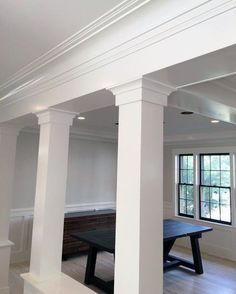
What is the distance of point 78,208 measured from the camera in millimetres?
5441

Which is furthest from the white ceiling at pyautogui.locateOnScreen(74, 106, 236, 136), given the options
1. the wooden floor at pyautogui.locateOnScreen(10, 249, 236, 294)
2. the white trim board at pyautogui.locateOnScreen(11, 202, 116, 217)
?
the wooden floor at pyautogui.locateOnScreen(10, 249, 236, 294)

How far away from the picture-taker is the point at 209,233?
5348 millimetres

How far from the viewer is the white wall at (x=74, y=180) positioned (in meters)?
4.60

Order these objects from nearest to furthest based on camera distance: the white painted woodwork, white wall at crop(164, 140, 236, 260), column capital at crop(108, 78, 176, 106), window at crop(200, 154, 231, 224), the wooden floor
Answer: the white painted woodwork
column capital at crop(108, 78, 176, 106)
the wooden floor
white wall at crop(164, 140, 236, 260)
window at crop(200, 154, 231, 224)

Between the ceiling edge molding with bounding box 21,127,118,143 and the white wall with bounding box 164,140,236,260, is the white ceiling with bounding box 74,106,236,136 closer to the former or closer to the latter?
the ceiling edge molding with bounding box 21,127,118,143

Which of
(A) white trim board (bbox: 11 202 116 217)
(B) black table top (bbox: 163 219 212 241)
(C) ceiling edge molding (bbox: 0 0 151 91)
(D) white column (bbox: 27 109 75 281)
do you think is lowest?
(B) black table top (bbox: 163 219 212 241)

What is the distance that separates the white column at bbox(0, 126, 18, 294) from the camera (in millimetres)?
3172

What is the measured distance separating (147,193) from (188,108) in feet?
3.28

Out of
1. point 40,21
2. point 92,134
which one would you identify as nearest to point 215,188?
point 92,134

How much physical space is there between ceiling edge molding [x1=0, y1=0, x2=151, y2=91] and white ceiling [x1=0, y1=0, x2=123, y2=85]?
0.03 m

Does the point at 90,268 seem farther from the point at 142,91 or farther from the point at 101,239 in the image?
the point at 142,91

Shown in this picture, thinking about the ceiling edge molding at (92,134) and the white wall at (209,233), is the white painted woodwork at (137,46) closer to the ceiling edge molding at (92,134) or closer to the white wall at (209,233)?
the ceiling edge molding at (92,134)

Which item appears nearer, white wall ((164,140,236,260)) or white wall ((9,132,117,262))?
white wall ((9,132,117,262))

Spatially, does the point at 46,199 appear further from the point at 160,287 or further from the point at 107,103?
the point at 160,287
